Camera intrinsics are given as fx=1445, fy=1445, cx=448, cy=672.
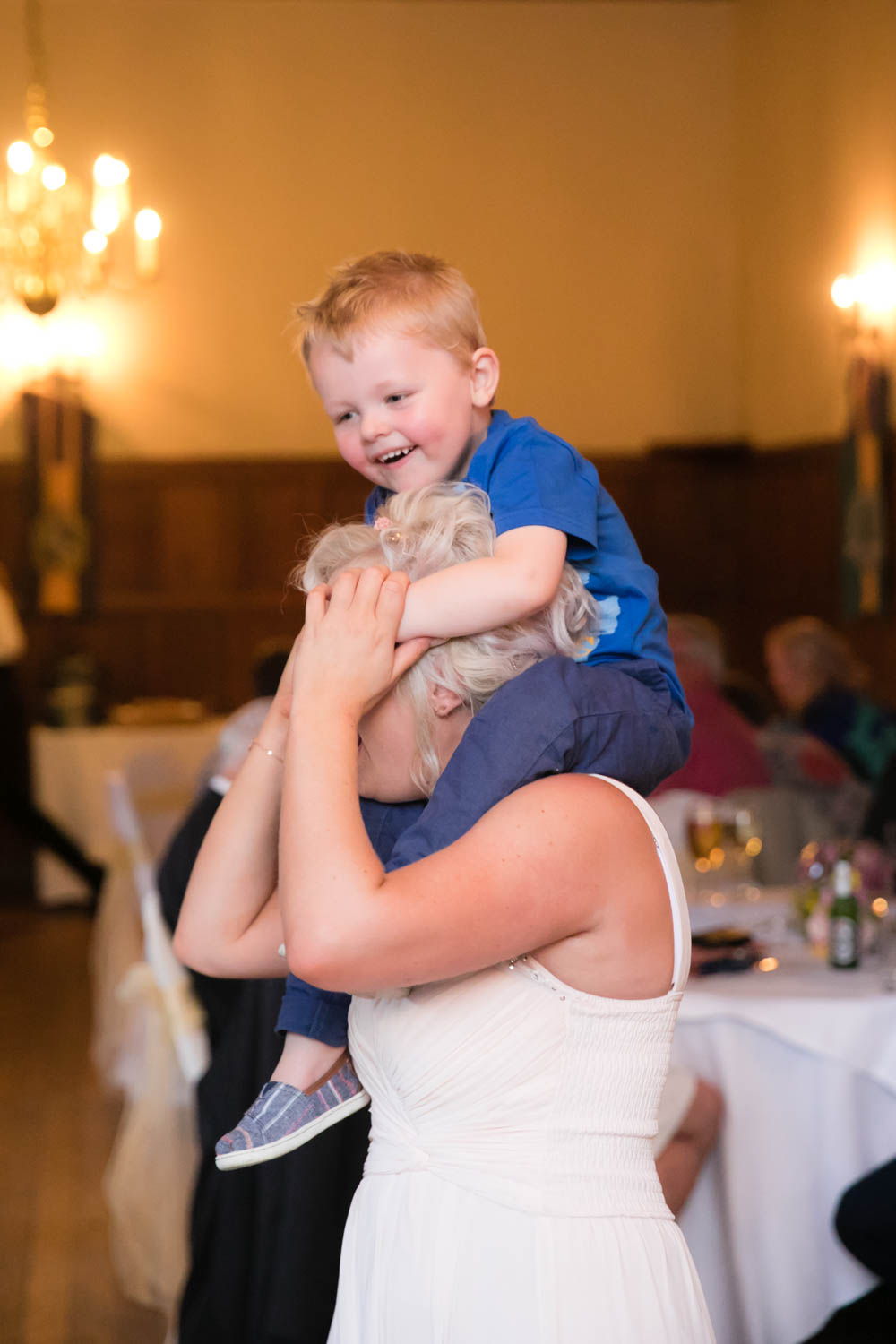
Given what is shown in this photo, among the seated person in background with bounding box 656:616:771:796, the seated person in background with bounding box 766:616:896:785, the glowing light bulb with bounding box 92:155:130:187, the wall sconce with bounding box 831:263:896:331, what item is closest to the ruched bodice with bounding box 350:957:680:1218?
the seated person in background with bounding box 656:616:771:796

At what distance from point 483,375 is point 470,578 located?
44 centimetres

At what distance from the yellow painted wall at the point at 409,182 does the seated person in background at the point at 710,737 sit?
5.31m

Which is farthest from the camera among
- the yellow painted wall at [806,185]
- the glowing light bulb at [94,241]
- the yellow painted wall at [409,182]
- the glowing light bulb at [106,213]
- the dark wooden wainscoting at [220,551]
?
the yellow painted wall at [409,182]

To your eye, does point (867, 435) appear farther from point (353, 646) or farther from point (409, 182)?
point (353, 646)

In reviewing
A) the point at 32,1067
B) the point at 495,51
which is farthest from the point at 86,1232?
the point at 495,51

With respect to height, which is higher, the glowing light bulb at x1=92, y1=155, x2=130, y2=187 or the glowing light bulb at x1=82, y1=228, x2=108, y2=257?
the glowing light bulb at x1=92, y1=155, x2=130, y2=187

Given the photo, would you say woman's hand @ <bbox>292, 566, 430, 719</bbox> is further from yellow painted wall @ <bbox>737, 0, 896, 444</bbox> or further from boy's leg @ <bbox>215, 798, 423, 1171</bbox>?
yellow painted wall @ <bbox>737, 0, 896, 444</bbox>

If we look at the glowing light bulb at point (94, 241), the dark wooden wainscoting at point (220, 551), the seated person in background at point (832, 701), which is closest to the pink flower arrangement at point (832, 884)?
the seated person in background at point (832, 701)

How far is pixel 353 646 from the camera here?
1.34m

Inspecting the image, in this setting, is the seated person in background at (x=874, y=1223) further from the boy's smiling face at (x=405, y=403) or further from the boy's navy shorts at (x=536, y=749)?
the boy's smiling face at (x=405, y=403)

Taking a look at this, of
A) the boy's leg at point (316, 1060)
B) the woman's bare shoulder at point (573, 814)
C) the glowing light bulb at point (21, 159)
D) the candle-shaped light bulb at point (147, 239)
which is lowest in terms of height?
the boy's leg at point (316, 1060)

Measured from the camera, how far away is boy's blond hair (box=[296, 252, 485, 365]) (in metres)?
1.65

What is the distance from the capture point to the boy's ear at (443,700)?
4.65 feet

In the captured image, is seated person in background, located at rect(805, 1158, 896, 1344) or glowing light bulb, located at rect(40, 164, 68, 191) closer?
seated person in background, located at rect(805, 1158, 896, 1344)
